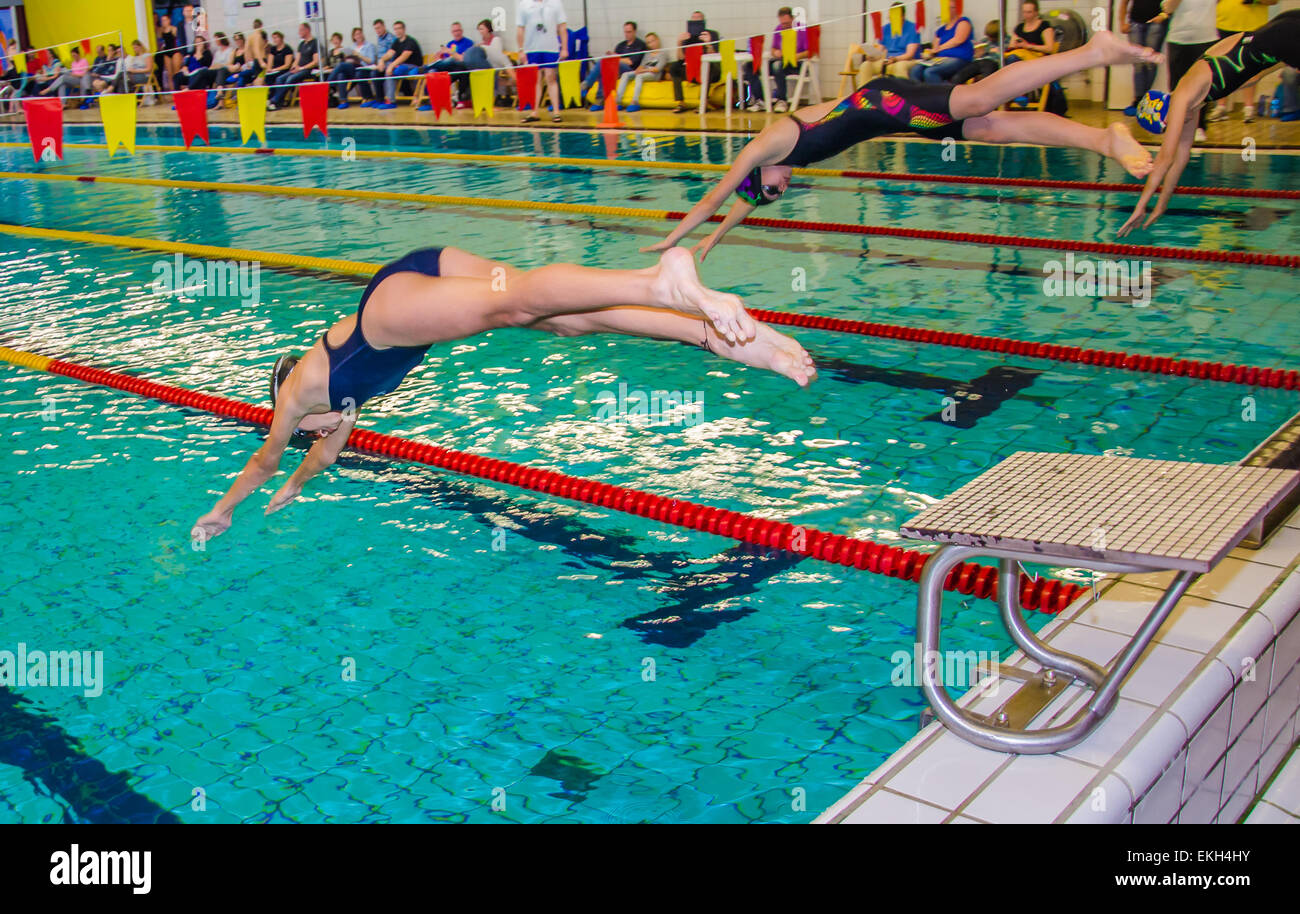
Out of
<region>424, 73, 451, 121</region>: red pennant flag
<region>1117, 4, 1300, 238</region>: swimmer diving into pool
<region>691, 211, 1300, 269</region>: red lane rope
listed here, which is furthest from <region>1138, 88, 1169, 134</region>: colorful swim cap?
<region>424, 73, 451, 121</region>: red pennant flag

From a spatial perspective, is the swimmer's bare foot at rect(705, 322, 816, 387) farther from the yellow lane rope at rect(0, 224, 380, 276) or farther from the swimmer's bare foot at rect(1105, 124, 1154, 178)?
the yellow lane rope at rect(0, 224, 380, 276)

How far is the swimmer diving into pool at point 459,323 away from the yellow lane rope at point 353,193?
17.4ft

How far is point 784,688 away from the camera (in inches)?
110

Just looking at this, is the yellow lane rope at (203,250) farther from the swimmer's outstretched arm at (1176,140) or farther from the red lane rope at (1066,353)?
the swimmer's outstretched arm at (1176,140)

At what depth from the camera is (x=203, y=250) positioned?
822 centimetres

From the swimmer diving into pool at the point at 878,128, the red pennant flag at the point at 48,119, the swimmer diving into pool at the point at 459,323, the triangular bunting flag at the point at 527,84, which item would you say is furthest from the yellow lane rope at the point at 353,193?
the swimmer diving into pool at the point at 459,323

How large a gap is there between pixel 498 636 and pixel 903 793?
1437 millimetres

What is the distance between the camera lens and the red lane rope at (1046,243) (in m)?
6.21

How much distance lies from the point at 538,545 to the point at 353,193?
7.50m

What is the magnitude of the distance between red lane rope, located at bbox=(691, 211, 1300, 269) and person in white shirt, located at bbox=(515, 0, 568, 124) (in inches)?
269

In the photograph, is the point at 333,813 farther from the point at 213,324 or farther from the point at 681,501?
the point at 213,324

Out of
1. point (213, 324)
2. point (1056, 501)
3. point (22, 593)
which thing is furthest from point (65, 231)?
point (1056, 501)

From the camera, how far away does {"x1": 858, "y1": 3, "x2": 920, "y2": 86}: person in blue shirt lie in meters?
11.5

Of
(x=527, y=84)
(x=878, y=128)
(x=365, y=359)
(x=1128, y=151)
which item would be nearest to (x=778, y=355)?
(x=365, y=359)
